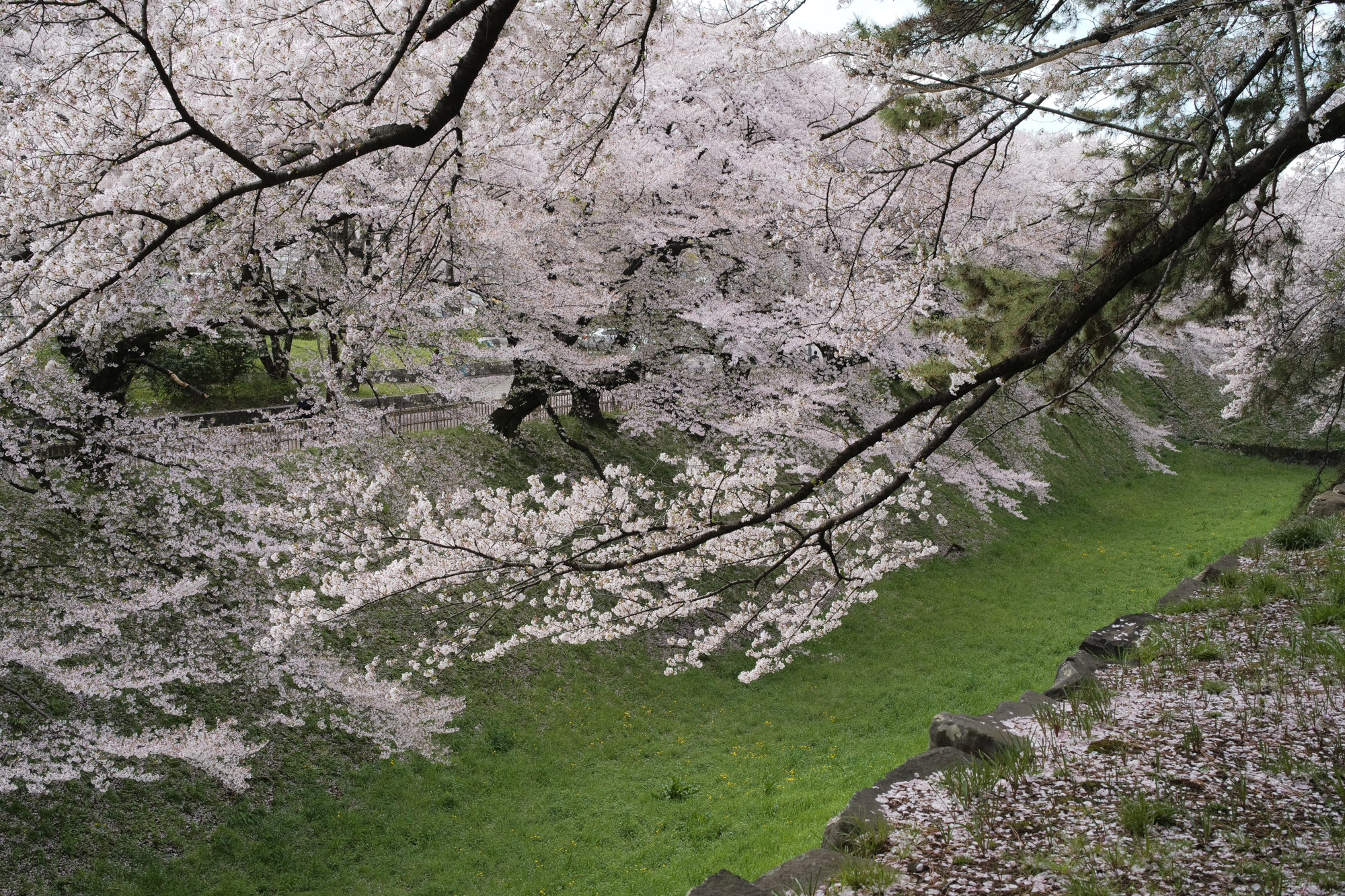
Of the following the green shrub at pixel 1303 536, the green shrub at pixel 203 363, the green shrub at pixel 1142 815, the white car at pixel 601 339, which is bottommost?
the green shrub at pixel 1142 815

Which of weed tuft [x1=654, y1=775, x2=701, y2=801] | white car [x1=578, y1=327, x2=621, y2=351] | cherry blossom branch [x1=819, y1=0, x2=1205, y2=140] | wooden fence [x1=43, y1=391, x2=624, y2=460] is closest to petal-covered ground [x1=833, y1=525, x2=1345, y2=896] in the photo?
cherry blossom branch [x1=819, y1=0, x2=1205, y2=140]

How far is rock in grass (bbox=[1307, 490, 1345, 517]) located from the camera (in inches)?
362

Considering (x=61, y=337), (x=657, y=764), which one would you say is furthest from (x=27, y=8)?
(x=657, y=764)

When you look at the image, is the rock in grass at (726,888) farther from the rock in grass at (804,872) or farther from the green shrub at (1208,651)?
the green shrub at (1208,651)

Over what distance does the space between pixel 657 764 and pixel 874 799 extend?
449cm

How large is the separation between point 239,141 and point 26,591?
4.92 m

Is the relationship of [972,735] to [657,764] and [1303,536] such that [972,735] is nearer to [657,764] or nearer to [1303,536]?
[657,764]

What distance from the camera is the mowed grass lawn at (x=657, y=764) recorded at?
6.25 m

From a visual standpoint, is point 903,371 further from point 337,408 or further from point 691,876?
point 337,408

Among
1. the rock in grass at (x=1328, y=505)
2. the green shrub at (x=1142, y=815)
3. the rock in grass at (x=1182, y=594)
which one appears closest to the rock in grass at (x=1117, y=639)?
the rock in grass at (x=1182, y=594)

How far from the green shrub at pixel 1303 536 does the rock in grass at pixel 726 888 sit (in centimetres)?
710

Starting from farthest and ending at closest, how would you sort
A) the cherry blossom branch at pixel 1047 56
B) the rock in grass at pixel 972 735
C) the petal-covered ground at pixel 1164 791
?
the rock in grass at pixel 972 735
the cherry blossom branch at pixel 1047 56
the petal-covered ground at pixel 1164 791

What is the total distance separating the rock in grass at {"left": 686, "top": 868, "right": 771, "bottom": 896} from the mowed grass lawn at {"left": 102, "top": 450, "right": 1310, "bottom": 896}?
230 cm

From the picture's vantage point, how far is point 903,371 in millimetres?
5082
